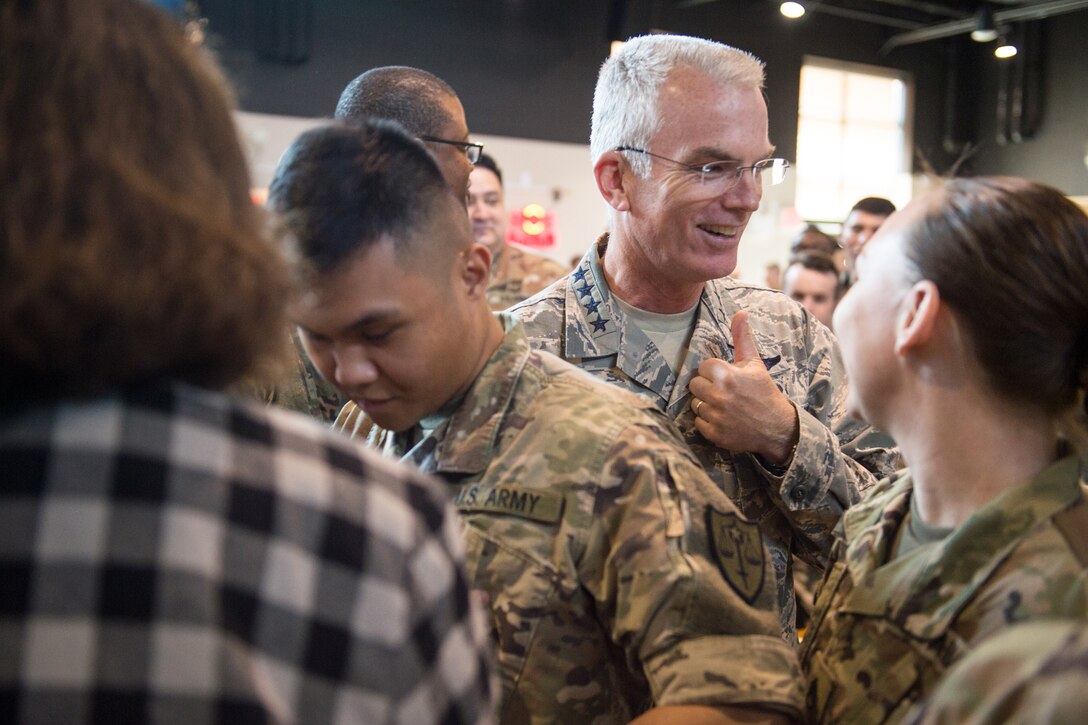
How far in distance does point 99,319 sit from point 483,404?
0.74 metres

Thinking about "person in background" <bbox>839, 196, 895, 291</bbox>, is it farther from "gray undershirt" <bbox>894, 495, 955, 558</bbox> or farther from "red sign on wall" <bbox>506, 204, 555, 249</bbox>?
"red sign on wall" <bbox>506, 204, 555, 249</bbox>

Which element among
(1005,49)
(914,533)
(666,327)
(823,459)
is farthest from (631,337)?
(1005,49)

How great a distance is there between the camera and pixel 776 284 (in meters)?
8.87

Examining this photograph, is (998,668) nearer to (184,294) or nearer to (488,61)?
(184,294)

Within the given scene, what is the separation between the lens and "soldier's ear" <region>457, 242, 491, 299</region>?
1401mm

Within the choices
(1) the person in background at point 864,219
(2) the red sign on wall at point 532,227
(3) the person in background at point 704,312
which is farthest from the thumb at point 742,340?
(2) the red sign on wall at point 532,227

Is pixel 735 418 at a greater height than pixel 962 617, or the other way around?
pixel 735 418

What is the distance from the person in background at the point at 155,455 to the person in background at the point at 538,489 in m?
0.47

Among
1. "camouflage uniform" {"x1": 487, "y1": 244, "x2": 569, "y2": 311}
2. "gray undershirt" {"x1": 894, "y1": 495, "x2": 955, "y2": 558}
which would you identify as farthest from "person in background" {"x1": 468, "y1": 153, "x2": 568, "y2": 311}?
"gray undershirt" {"x1": 894, "y1": 495, "x2": 955, "y2": 558}

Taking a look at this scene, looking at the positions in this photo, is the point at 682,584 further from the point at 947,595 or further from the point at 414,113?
the point at 414,113

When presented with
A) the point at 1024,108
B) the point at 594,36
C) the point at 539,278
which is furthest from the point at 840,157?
the point at 539,278

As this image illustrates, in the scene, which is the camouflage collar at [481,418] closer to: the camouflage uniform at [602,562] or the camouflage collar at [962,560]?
the camouflage uniform at [602,562]

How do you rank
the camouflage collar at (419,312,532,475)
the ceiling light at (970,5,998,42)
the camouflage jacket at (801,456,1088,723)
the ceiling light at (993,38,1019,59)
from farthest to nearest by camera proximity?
the ceiling light at (993,38,1019,59), the ceiling light at (970,5,998,42), the camouflage collar at (419,312,532,475), the camouflage jacket at (801,456,1088,723)

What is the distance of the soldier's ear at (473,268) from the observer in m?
1.40
